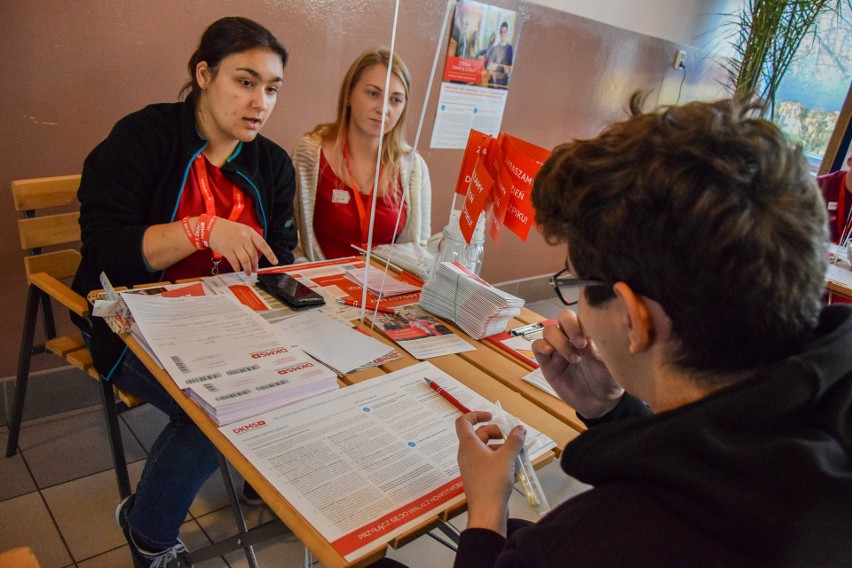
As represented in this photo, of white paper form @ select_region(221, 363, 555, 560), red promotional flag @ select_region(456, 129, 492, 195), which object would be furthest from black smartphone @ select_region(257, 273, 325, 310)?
red promotional flag @ select_region(456, 129, 492, 195)

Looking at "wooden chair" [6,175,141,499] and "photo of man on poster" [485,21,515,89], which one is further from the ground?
"photo of man on poster" [485,21,515,89]

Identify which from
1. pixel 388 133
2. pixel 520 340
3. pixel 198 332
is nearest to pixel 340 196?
pixel 388 133

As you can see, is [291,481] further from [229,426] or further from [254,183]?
[254,183]

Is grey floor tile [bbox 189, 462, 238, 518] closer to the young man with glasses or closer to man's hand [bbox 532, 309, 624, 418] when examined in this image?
man's hand [bbox 532, 309, 624, 418]

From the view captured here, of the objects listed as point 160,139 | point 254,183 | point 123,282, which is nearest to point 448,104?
point 254,183

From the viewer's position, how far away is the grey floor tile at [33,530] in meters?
1.58

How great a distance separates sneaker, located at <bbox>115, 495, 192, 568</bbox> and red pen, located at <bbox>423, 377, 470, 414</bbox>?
29.4 inches

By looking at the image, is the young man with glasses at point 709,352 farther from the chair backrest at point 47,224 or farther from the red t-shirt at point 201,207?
the chair backrest at point 47,224

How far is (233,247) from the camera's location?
4.68 feet

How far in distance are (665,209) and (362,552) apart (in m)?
0.54

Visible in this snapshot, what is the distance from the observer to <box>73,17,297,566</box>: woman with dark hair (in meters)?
1.40

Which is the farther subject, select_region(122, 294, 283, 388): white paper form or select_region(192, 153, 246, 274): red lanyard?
select_region(192, 153, 246, 274): red lanyard

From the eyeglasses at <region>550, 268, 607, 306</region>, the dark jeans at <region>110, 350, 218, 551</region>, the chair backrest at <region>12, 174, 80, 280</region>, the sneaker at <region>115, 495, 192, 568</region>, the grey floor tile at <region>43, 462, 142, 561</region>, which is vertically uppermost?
A: the eyeglasses at <region>550, 268, 607, 306</region>

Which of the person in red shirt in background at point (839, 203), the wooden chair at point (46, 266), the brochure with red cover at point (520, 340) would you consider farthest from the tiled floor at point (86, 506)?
the person in red shirt in background at point (839, 203)
